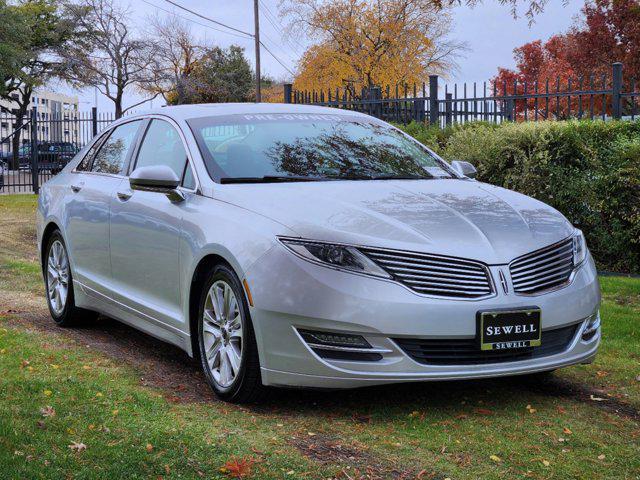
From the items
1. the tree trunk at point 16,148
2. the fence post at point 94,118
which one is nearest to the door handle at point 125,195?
the fence post at point 94,118

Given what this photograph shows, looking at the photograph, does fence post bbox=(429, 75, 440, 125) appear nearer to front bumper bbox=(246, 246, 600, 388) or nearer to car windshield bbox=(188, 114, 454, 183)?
car windshield bbox=(188, 114, 454, 183)

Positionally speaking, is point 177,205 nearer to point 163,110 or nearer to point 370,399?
point 163,110

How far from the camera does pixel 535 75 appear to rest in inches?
2164

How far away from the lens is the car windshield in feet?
18.3

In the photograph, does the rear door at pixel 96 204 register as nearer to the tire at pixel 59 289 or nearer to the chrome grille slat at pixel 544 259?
the tire at pixel 59 289

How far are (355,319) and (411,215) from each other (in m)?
0.69

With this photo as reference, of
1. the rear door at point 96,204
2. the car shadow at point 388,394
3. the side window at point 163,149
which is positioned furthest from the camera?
the rear door at point 96,204

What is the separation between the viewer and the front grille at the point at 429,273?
14.8ft

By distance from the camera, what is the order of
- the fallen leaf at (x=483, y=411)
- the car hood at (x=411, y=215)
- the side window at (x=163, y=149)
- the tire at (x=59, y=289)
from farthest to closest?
1. the tire at (x=59, y=289)
2. the side window at (x=163, y=149)
3. the fallen leaf at (x=483, y=411)
4. the car hood at (x=411, y=215)

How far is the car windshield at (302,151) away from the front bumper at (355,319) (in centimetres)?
Answer: 105

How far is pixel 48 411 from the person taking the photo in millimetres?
4707

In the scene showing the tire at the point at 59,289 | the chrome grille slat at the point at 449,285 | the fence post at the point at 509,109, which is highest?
the fence post at the point at 509,109

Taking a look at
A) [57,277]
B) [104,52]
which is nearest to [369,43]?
[104,52]

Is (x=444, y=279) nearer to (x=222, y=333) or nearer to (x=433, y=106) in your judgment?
(x=222, y=333)
